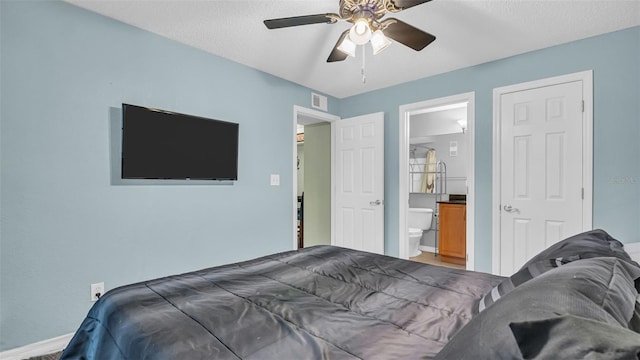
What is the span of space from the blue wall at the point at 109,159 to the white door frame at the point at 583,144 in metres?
0.06

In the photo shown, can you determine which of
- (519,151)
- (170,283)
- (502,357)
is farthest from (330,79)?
(502,357)

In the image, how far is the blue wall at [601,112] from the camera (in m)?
2.39

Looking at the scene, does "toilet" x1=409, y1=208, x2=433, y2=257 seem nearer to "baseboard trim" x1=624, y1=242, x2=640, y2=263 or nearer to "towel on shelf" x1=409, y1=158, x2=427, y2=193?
"towel on shelf" x1=409, y1=158, x2=427, y2=193

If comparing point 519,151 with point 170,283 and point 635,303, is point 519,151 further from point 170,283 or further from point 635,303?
point 170,283

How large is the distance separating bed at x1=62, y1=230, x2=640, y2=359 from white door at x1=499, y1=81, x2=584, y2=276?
1.55 metres

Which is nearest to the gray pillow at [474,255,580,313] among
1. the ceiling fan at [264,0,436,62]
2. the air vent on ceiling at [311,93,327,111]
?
the ceiling fan at [264,0,436,62]

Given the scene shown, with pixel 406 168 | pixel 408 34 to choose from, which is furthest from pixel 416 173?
pixel 408 34

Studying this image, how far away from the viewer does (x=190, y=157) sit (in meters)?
2.69

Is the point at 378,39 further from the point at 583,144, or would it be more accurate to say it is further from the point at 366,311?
the point at 583,144

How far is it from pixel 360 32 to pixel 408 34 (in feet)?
1.19

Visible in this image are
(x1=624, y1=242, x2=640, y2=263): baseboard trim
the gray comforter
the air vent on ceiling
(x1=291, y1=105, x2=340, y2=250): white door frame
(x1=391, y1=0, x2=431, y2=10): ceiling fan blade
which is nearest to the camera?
the gray comforter

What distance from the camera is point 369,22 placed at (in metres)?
1.83

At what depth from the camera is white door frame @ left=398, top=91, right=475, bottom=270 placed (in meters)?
3.18

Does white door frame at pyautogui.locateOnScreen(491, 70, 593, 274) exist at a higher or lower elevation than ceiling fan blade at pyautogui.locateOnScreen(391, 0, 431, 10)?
lower
